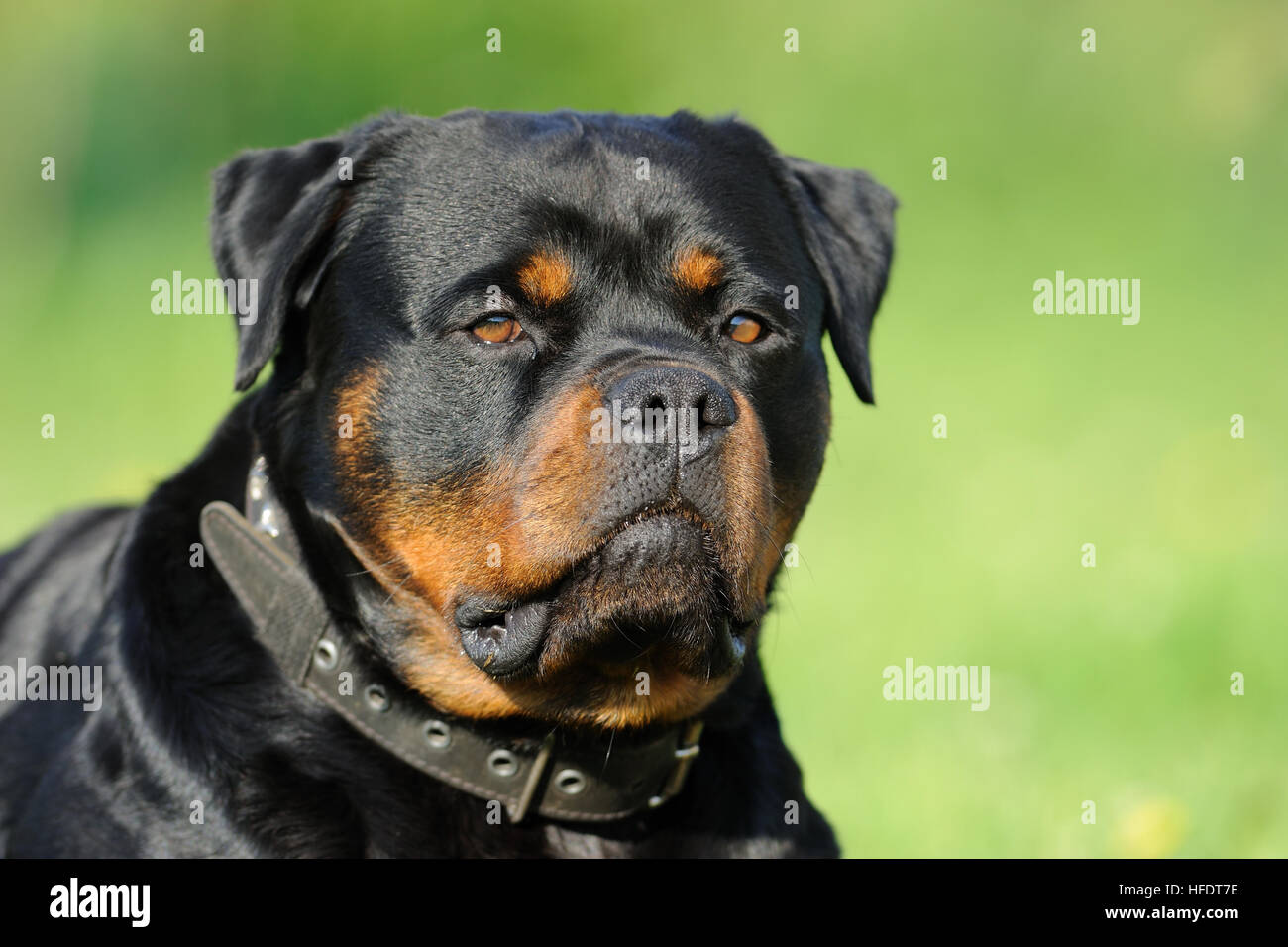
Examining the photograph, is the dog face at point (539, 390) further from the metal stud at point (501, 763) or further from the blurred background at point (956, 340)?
the blurred background at point (956, 340)

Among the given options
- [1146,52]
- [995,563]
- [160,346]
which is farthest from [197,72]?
[995,563]

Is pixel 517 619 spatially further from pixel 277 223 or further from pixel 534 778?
pixel 277 223

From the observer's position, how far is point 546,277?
2.65 metres

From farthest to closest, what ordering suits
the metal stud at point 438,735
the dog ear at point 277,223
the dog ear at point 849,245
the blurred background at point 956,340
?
the blurred background at point 956,340 < the dog ear at point 849,245 < the dog ear at point 277,223 < the metal stud at point 438,735

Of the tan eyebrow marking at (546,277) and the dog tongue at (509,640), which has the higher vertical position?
the tan eyebrow marking at (546,277)

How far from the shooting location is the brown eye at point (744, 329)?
9.26 ft

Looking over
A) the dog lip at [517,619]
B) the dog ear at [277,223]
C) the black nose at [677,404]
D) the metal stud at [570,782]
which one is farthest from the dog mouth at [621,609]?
the dog ear at [277,223]

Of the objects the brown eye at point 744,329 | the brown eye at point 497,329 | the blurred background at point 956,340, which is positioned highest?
the brown eye at point 497,329

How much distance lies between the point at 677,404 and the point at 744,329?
503 millimetres

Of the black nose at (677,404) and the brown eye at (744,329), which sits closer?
the black nose at (677,404)

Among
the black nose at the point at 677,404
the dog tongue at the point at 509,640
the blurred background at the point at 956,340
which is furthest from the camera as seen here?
the blurred background at the point at 956,340

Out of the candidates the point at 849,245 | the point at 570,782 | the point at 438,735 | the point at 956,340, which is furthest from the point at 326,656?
the point at 956,340

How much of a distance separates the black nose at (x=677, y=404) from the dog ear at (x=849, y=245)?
0.78 metres
